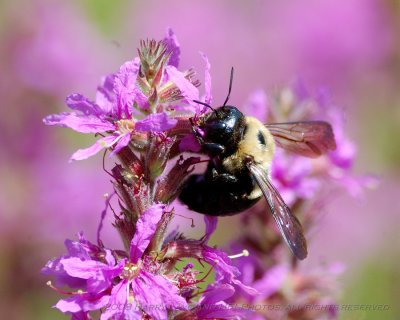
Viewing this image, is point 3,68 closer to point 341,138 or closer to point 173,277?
point 341,138

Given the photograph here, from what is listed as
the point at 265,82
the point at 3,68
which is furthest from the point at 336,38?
the point at 3,68

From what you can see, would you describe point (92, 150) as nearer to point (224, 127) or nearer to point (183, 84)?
point (183, 84)

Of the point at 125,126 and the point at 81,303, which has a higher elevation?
the point at 125,126

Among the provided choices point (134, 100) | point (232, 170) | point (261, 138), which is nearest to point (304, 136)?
point (261, 138)

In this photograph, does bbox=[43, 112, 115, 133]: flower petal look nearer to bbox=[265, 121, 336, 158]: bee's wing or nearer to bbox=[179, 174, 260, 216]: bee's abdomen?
bbox=[179, 174, 260, 216]: bee's abdomen

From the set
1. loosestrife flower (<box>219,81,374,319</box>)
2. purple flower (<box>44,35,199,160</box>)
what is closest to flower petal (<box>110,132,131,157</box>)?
purple flower (<box>44,35,199,160</box>)

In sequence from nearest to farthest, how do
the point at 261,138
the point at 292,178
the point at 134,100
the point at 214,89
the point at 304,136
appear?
the point at 134,100 → the point at 261,138 → the point at 304,136 → the point at 292,178 → the point at 214,89
